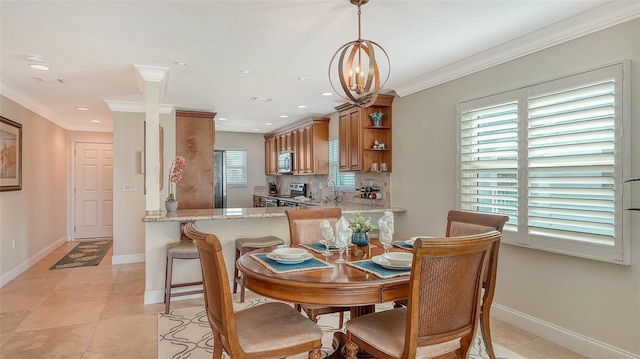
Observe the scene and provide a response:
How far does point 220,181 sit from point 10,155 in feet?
11.7

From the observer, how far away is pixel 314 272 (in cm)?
192

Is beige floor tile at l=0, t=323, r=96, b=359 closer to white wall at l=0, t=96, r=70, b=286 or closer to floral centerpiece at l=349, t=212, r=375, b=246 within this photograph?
white wall at l=0, t=96, r=70, b=286

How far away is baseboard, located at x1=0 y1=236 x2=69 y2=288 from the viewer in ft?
14.6

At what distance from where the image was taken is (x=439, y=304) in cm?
168

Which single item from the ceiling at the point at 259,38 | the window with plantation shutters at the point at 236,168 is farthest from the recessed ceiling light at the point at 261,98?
the window with plantation shutters at the point at 236,168

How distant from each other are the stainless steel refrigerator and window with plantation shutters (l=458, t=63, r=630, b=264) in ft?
17.2

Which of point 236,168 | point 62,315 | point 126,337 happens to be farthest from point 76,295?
point 236,168

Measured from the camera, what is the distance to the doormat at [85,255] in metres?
5.50

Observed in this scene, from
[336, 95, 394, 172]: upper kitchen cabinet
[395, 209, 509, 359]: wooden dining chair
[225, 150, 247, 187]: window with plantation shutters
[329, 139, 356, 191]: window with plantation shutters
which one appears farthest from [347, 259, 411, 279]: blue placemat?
[225, 150, 247, 187]: window with plantation shutters

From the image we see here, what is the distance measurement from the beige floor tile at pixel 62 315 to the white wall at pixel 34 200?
140cm

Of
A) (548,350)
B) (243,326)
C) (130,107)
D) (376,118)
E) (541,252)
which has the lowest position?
(548,350)

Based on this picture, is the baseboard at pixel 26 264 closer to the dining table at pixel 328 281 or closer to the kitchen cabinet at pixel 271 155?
the dining table at pixel 328 281

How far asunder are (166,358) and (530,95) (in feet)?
11.2

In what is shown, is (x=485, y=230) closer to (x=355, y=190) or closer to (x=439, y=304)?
(x=439, y=304)
